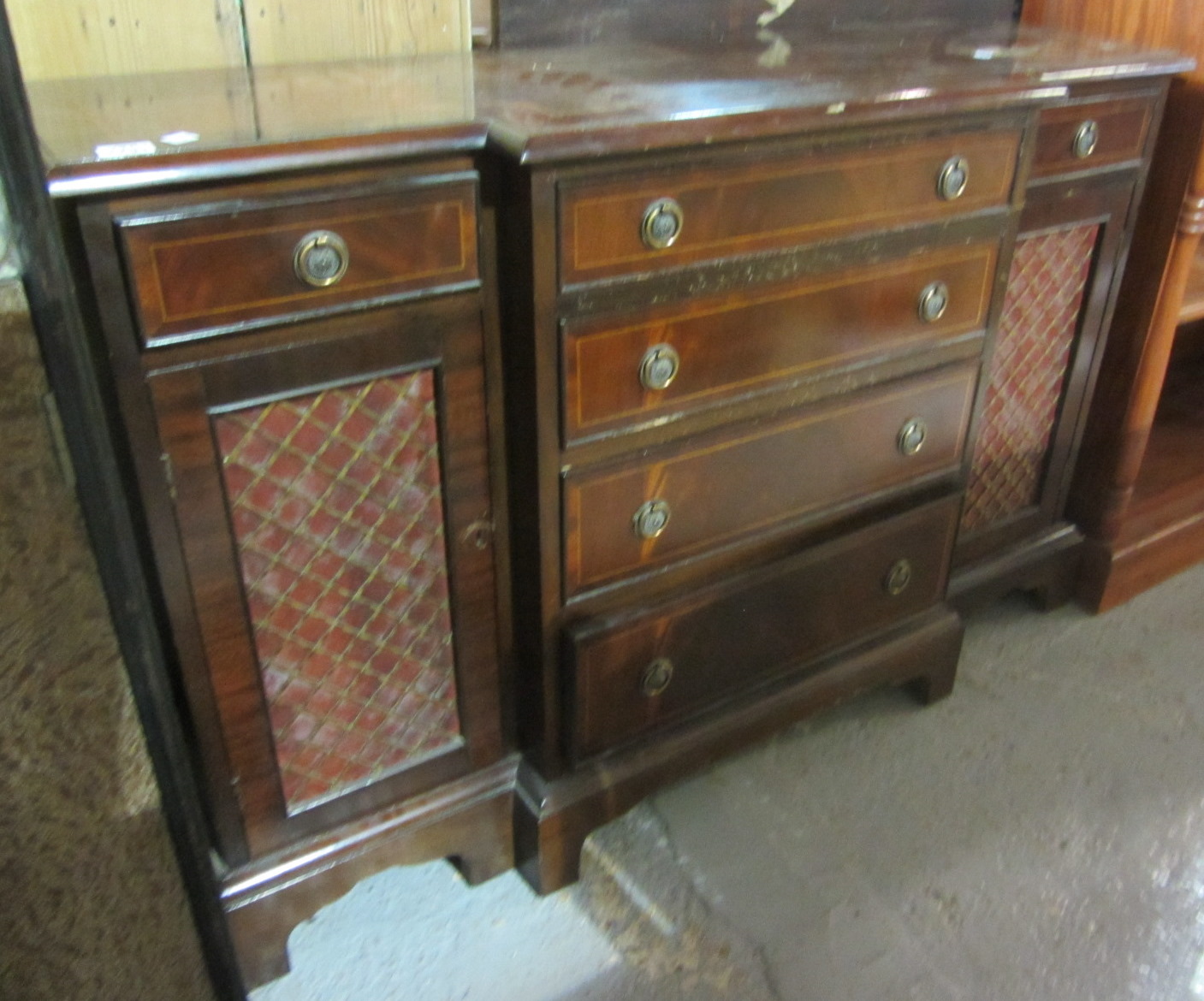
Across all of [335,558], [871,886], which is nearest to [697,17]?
[335,558]

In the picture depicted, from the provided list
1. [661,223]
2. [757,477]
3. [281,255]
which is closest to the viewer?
[281,255]

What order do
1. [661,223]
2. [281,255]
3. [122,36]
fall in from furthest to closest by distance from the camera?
[122,36] → [661,223] → [281,255]

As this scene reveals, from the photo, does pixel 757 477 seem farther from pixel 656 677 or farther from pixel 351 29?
pixel 351 29

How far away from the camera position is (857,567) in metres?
1.47

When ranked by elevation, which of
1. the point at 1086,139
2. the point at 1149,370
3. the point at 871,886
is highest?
the point at 1086,139

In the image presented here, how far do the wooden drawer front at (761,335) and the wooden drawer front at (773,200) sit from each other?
6 centimetres

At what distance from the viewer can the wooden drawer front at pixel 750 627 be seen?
4.22 feet

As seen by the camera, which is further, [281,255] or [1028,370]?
[1028,370]

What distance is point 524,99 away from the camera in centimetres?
109

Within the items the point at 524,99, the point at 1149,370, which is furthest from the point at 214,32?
the point at 1149,370

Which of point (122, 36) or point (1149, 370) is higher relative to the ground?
point (122, 36)

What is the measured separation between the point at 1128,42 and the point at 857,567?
0.92 metres

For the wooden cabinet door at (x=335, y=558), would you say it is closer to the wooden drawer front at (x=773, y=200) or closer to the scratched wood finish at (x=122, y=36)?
the wooden drawer front at (x=773, y=200)

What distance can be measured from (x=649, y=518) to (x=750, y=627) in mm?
271
